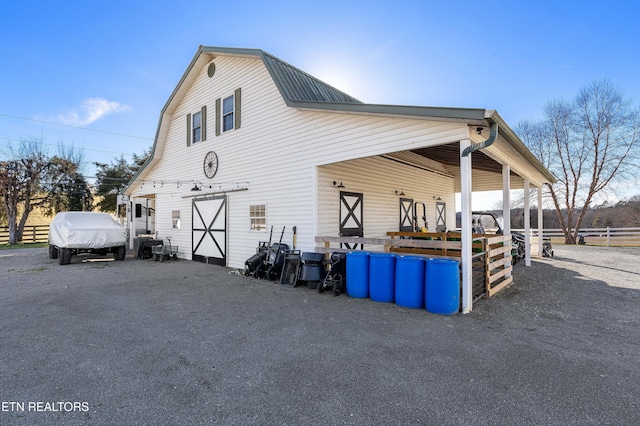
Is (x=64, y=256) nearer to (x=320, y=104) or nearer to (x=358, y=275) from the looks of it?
(x=320, y=104)

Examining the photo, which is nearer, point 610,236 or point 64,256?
point 64,256

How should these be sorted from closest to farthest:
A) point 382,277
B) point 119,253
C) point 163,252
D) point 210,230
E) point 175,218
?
1. point 382,277
2. point 210,230
3. point 163,252
4. point 119,253
5. point 175,218

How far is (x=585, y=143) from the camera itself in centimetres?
2011

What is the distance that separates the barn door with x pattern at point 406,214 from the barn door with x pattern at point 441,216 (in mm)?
2297

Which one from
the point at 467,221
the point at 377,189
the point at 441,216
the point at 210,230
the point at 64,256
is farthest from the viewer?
the point at 441,216

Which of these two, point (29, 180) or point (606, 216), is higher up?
point (29, 180)

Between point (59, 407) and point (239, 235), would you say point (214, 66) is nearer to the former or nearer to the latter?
point (239, 235)

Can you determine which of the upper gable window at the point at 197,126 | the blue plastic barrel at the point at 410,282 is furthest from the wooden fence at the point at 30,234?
the blue plastic barrel at the point at 410,282

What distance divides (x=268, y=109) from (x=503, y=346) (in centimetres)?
793

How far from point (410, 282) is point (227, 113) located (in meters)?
8.36

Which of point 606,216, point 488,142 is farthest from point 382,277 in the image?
point 606,216

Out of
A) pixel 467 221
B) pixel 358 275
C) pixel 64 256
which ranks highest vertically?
pixel 467 221

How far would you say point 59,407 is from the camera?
7.98 ft

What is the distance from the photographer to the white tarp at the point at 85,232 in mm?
10266
